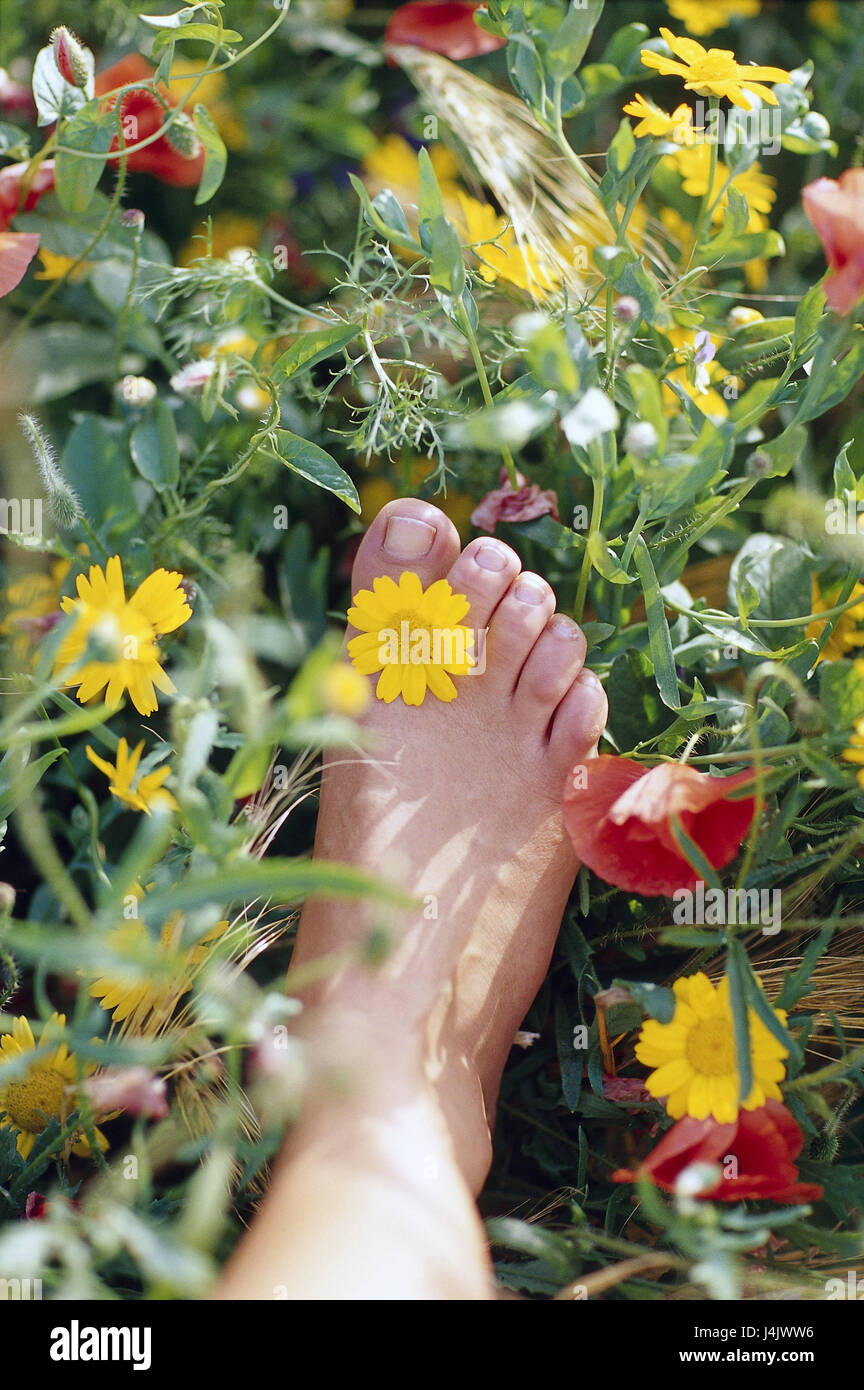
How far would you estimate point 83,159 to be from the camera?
86 centimetres

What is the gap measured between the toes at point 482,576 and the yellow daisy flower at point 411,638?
1 cm

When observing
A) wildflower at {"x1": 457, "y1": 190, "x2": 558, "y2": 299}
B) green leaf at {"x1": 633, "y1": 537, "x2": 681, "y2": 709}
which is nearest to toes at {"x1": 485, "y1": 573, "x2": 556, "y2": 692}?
green leaf at {"x1": 633, "y1": 537, "x2": 681, "y2": 709}

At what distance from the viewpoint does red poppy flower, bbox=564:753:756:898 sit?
27.9 inches

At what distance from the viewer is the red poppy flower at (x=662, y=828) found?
709 millimetres

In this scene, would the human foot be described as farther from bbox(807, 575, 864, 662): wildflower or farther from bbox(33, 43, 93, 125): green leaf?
bbox(33, 43, 93, 125): green leaf

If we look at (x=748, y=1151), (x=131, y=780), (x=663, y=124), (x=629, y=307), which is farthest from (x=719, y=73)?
(x=748, y=1151)

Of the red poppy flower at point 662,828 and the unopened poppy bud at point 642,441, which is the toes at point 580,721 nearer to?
the red poppy flower at point 662,828

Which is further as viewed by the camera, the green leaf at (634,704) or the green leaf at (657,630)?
the green leaf at (634,704)

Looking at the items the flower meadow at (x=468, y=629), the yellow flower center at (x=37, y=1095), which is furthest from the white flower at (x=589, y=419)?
the yellow flower center at (x=37, y=1095)

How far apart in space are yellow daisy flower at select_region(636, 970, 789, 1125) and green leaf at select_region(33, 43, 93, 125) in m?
0.82

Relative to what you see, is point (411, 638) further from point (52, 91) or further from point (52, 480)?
point (52, 91)

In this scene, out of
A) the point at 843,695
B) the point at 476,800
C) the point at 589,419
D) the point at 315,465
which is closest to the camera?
the point at 589,419

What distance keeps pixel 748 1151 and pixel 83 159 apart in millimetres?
920

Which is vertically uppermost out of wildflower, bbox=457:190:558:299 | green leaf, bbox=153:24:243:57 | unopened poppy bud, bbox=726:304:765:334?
green leaf, bbox=153:24:243:57
